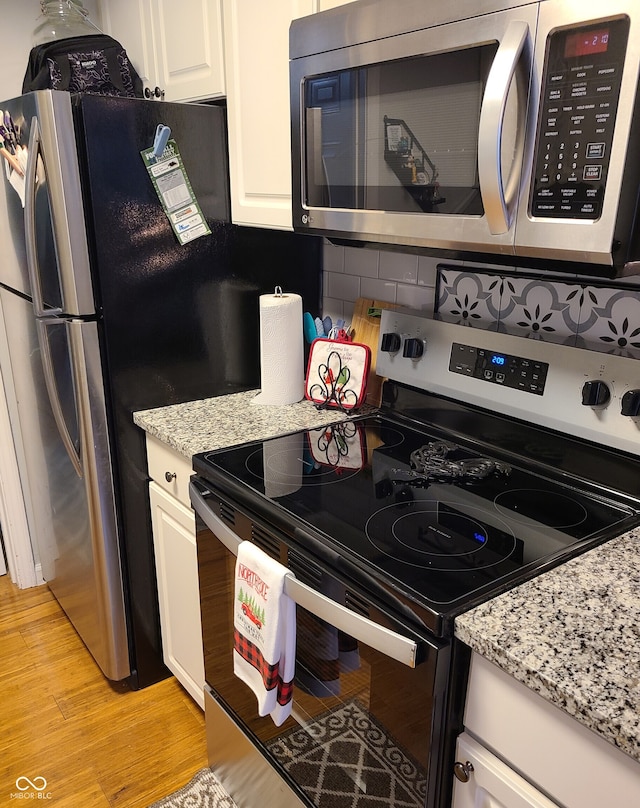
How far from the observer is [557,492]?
126 cm

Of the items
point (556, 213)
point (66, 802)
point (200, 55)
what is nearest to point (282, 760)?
point (66, 802)

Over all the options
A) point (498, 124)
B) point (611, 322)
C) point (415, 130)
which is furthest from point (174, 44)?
point (611, 322)

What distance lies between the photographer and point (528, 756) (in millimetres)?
869

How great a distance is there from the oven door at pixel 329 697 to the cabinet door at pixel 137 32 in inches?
48.3

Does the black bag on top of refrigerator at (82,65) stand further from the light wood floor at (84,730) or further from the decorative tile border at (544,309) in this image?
the light wood floor at (84,730)

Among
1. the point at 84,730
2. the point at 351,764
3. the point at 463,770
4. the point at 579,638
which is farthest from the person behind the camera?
the point at 84,730

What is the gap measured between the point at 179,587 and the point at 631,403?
1.21 metres

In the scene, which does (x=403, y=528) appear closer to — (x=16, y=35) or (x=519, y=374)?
(x=519, y=374)

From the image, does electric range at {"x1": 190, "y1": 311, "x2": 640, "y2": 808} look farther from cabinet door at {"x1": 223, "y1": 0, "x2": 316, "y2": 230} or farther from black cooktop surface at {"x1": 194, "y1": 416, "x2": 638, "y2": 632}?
cabinet door at {"x1": 223, "y1": 0, "x2": 316, "y2": 230}

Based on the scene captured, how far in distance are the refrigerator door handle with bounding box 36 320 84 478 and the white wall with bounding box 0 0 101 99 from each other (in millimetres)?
931

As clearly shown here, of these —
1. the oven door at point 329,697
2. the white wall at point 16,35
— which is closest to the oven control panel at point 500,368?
the oven door at point 329,697

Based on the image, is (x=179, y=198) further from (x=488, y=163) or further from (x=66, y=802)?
(x=66, y=802)

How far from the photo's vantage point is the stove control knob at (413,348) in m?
1.56

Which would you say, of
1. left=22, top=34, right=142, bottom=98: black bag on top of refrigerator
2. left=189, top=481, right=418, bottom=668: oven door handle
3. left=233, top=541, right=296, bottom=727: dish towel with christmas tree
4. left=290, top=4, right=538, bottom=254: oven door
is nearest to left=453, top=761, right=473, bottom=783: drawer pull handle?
left=189, top=481, right=418, bottom=668: oven door handle
